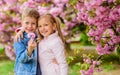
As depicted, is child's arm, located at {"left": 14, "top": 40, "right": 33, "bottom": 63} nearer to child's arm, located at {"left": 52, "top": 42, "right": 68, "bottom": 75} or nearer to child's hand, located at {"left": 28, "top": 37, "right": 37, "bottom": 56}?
child's hand, located at {"left": 28, "top": 37, "right": 37, "bottom": 56}

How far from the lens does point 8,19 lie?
14.0 m

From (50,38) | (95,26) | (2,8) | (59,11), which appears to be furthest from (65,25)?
(50,38)

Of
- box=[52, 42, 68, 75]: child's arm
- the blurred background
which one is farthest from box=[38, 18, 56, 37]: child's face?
the blurred background

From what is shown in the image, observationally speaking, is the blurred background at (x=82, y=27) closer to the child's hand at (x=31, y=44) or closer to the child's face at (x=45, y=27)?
the child's face at (x=45, y=27)

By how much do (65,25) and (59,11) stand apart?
3.34ft

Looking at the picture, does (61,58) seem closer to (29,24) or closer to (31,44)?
(31,44)

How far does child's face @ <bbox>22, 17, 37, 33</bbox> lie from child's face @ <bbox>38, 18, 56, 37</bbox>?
0.06 m

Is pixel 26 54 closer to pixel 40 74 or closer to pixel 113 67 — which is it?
pixel 40 74

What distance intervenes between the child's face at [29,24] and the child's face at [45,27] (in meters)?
0.06

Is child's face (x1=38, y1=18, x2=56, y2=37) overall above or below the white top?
above

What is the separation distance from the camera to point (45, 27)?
5.03 metres

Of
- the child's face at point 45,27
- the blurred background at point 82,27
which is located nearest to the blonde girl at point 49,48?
the child's face at point 45,27

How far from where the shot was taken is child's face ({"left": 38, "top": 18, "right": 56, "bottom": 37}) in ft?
16.3

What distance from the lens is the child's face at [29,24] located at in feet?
16.2
